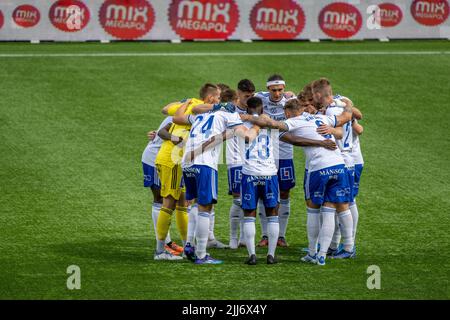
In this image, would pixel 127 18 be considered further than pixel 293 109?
Yes

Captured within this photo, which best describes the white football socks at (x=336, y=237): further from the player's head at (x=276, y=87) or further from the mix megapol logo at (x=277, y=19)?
the mix megapol logo at (x=277, y=19)

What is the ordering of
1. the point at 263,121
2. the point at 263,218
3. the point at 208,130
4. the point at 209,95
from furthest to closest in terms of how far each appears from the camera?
1. the point at 263,218
2. the point at 209,95
3. the point at 208,130
4. the point at 263,121

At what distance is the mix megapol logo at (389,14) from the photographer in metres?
28.2

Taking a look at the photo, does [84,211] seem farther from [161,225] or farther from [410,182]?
[410,182]

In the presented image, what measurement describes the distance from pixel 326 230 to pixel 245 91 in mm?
2212

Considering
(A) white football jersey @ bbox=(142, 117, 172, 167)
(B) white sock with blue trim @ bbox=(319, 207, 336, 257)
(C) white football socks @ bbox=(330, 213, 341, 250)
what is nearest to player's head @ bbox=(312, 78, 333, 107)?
(B) white sock with blue trim @ bbox=(319, 207, 336, 257)

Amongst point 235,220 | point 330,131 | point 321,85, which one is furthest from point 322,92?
point 235,220

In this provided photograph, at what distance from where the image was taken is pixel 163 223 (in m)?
12.4

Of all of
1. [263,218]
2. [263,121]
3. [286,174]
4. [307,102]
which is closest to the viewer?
[263,121]

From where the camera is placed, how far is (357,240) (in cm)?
1364

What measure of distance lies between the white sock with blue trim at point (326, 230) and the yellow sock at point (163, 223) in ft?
6.44

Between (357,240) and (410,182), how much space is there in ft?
12.5

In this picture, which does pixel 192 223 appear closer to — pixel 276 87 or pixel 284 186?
pixel 284 186
